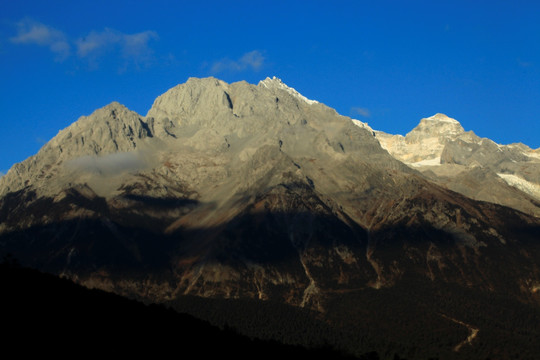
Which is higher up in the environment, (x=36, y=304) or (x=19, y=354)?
(x=36, y=304)

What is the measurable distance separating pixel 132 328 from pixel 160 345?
924 centimetres

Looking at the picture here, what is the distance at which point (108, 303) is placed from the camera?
647 feet

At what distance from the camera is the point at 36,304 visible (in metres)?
163

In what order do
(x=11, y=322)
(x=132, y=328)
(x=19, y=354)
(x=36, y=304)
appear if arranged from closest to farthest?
(x=19, y=354)
(x=11, y=322)
(x=36, y=304)
(x=132, y=328)

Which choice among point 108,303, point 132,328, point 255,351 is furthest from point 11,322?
point 255,351

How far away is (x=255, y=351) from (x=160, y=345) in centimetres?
3202

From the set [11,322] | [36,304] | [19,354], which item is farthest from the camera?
[36,304]

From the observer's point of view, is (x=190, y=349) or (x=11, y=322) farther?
(x=190, y=349)

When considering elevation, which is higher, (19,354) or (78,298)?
(78,298)

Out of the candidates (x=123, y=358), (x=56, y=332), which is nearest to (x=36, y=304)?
(x=56, y=332)

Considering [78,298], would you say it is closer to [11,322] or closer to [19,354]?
[11,322]

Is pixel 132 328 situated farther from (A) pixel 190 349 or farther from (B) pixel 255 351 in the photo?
(B) pixel 255 351

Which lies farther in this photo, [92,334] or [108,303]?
[108,303]

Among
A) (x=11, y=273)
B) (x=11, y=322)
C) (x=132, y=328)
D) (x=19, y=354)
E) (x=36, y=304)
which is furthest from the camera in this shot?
(x=11, y=273)
